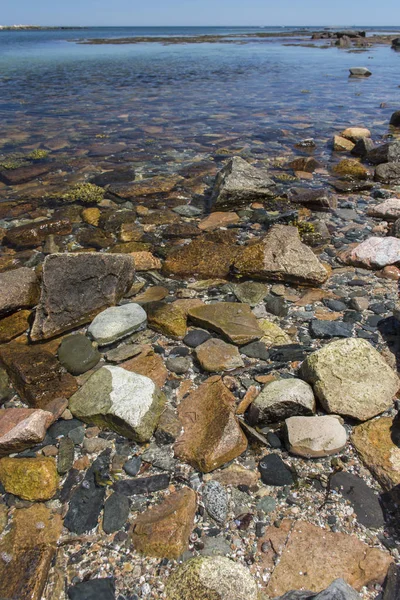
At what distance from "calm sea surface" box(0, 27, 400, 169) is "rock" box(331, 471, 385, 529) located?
9734 mm

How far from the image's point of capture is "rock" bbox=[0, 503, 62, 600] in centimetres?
247

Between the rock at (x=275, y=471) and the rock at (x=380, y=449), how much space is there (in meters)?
0.61

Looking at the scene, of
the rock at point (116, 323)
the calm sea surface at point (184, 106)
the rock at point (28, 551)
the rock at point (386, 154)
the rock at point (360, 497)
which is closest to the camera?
the rock at point (28, 551)

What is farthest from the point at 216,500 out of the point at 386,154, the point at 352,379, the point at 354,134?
the point at 354,134

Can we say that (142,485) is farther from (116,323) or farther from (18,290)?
(18,290)

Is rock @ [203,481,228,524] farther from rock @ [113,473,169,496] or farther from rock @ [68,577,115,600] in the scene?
rock @ [68,577,115,600]

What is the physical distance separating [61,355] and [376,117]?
673 inches

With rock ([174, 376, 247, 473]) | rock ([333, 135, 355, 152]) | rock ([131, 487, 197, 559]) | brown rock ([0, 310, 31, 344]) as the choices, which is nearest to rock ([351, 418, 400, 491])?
rock ([174, 376, 247, 473])

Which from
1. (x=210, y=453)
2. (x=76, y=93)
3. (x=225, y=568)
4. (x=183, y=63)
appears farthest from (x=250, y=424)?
(x=183, y=63)

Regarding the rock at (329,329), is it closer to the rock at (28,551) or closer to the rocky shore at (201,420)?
the rocky shore at (201,420)

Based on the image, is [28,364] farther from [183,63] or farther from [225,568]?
[183,63]

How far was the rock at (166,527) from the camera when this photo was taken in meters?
2.67

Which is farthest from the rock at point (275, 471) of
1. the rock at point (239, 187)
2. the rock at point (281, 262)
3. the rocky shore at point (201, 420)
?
the rock at point (239, 187)

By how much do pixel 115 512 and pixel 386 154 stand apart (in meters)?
10.9
